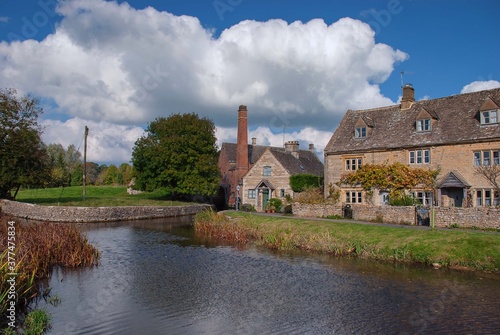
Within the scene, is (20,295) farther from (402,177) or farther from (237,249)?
(402,177)

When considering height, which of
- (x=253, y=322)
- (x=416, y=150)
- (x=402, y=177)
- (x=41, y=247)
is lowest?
(x=253, y=322)

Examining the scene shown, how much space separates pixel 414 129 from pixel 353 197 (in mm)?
8261

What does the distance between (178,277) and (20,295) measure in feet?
21.6

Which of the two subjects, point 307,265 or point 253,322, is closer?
point 253,322

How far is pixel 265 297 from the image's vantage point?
1577cm

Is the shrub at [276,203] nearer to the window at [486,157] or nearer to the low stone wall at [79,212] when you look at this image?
the low stone wall at [79,212]

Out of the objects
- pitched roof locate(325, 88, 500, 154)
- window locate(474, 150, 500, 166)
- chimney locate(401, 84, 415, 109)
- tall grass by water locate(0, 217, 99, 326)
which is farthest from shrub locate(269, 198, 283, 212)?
tall grass by water locate(0, 217, 99, 326)

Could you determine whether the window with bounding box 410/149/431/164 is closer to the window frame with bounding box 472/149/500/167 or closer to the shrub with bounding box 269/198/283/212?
the window frame with bounding box 472/149/500/167

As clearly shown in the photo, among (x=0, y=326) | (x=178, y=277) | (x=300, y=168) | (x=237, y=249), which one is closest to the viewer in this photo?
(x=0, y=326)

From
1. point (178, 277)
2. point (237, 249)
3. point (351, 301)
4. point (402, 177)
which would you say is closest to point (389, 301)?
point (351, 301)

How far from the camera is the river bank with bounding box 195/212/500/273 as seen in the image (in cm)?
2091

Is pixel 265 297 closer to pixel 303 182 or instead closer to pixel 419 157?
pixel 419 157

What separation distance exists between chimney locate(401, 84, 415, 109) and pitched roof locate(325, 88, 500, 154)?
472 millimetres

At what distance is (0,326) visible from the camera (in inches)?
465
